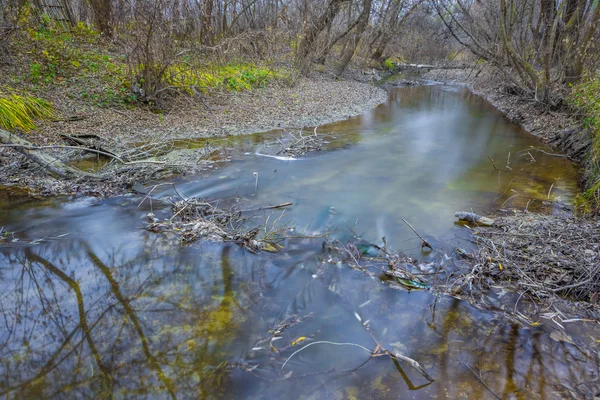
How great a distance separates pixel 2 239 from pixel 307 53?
15.9 meters

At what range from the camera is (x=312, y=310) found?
13.6ft

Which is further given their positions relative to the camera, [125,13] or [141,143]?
[125,13]

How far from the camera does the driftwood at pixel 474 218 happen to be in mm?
5884

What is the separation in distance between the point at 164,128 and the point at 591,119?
10581 millimetres

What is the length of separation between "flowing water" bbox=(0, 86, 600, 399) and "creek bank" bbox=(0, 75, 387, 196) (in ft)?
2.08

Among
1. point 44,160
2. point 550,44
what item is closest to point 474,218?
point 44,160

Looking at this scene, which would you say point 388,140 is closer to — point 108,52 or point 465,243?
point 465,243

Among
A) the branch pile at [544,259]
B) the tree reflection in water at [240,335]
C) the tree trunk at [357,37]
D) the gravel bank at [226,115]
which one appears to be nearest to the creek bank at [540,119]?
the branch pile at [544,259]

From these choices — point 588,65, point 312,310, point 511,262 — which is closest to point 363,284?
point 312,310

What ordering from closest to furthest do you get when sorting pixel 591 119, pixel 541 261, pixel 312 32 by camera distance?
pixel 541 261, pixel 591 119, pixel 312 32

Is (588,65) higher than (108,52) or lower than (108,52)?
lower

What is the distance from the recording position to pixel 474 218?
596 cm

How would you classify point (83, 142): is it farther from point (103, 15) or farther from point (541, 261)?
point (541, 261)

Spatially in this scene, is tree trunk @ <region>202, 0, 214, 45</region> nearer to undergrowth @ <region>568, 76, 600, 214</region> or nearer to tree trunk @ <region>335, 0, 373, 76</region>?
tree trunk @ <region>335, 0, 373, 76</region>
